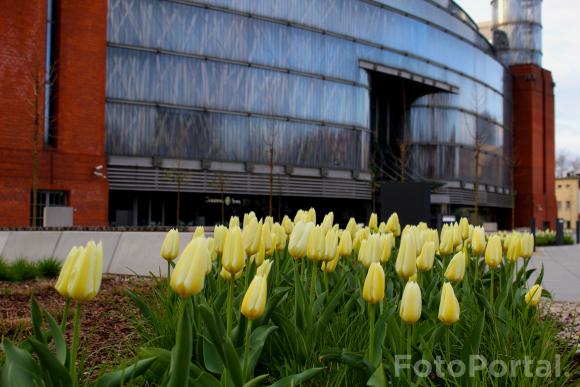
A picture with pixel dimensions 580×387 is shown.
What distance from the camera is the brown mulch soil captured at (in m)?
3.66

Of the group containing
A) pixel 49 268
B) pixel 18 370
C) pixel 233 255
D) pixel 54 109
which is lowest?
pixel 49 268

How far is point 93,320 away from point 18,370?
11.2 feet

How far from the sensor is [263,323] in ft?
9.57

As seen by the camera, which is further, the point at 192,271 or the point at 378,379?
the point at 378,379

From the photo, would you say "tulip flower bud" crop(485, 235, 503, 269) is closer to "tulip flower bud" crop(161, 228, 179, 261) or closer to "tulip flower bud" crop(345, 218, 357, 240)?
"tulip flower bud" crop(345, 218, 357, 240)

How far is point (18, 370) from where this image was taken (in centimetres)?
205

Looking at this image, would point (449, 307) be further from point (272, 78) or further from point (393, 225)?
point (272, 78)

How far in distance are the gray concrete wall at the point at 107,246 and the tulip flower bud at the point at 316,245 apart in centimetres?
800

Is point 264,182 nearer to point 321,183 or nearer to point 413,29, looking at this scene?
point 321,183

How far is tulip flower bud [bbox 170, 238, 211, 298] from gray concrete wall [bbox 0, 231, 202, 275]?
8943 mm

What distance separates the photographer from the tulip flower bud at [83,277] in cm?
196

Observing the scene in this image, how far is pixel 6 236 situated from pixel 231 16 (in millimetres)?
23232

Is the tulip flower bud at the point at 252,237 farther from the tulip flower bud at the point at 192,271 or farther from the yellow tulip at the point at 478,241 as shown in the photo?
the yellow tulip at the point at 478,241

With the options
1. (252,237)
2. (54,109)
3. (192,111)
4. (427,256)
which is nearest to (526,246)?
(427,256)
